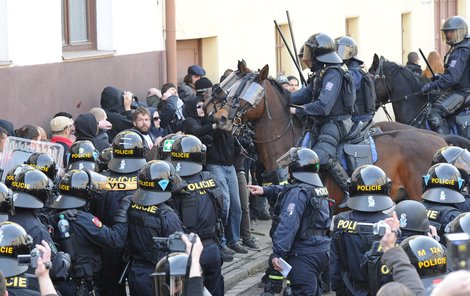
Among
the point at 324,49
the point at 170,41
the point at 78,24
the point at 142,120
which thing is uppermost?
the point at 78,24

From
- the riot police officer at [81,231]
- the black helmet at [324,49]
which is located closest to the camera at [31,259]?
the riot police officer at [81,231]

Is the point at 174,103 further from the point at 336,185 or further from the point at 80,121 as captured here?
the point at 336,185

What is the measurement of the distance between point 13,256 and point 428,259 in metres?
2.50

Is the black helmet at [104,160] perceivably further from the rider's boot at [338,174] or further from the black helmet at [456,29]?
the black helmet at [456,29]

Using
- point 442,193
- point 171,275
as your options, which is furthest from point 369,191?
point 171,275

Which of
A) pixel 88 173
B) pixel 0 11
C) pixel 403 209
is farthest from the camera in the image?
pixel 0 11

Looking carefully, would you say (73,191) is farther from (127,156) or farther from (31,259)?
(31,259)

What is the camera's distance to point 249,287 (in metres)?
12.3

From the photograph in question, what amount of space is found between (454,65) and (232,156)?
3.65m

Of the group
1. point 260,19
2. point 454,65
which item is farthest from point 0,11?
point 260,19

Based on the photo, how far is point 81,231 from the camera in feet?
29.1

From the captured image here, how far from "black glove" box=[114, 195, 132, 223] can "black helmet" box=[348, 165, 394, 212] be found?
1.79 m

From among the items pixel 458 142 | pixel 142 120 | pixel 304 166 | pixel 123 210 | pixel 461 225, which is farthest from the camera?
pixel 458 142

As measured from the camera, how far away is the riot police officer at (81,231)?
8852 millimetres
